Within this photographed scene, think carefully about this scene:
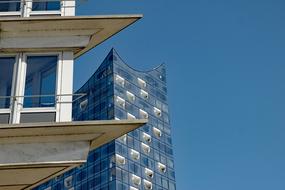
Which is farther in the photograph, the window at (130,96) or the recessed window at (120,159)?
the window at (130,96)

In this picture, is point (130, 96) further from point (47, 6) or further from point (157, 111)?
point (47, 6)

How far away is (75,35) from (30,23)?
105 centimetres

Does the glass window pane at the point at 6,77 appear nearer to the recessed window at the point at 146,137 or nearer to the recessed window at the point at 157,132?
the recessed window at the point at 146,137

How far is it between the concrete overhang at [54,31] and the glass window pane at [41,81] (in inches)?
10.1

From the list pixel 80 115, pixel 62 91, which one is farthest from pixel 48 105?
pixel 80 115

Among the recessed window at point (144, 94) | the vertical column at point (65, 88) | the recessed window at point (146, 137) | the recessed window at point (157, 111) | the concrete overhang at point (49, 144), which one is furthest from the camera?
the recessed window at point (157, 111)

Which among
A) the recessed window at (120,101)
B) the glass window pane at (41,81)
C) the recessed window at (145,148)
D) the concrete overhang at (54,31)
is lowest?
the glass window pane at (41,81)

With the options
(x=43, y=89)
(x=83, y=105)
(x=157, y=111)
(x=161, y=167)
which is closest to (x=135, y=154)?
(x=161, y=167)

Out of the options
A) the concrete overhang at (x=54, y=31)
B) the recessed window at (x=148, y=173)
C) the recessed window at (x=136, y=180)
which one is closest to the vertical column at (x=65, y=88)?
the concrete overhang at (x=54, y=31)

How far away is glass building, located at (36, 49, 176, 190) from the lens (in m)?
78.8

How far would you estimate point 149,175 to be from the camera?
275 feet

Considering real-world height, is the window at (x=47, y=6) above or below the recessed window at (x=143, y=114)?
below

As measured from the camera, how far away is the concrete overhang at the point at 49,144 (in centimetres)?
1134

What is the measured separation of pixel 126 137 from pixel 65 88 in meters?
71.3
